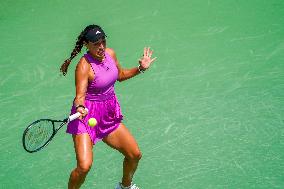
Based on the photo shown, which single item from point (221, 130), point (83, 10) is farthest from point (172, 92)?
point (83, 10)

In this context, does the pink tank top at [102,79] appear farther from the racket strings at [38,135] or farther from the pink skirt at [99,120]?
the racket strings at [38,135]

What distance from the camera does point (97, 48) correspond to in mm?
4391

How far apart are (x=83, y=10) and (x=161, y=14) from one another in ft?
6.58

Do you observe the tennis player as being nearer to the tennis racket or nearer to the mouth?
the mouth

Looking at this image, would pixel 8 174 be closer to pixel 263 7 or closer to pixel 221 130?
pixel 221 130

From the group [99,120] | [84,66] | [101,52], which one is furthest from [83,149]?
[101,52]

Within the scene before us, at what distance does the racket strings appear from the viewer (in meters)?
4.22

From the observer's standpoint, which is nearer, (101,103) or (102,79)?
(102,79)

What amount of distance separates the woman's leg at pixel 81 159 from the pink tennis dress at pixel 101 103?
0.08 m

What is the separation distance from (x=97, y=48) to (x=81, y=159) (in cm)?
109

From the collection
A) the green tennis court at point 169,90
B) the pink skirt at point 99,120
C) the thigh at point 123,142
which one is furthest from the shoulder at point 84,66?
the green tennis court at point 169,90

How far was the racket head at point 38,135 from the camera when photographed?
4211 mm

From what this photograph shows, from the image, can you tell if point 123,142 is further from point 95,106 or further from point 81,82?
point 81,82

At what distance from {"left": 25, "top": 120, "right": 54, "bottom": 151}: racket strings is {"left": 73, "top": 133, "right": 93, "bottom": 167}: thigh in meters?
0.28
